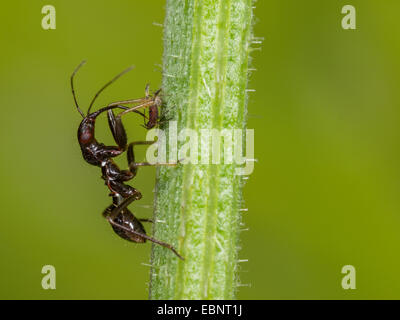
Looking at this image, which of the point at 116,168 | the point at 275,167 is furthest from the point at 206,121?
the point at 275,167

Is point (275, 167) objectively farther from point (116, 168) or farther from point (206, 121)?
point (206, 121)

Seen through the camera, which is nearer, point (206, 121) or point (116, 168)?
point (206, 121)

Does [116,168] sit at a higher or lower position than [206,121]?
lower

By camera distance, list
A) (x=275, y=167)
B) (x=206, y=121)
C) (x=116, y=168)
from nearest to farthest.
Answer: (x=206, y=121)
(x=116, y=168)
(x=275, y=167)

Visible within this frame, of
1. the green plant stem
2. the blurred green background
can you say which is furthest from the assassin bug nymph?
the green plant stem
